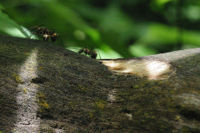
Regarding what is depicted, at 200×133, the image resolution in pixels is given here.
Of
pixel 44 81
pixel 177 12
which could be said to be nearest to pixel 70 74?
pixel 44 81

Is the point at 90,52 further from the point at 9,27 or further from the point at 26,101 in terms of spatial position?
the point at 26,101

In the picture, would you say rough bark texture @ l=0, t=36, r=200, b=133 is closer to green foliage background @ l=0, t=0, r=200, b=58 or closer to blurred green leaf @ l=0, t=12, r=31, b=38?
blurred green leaf @ l=0, t=12, r=31, b=38

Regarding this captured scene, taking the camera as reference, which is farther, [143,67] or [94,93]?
[143,67]

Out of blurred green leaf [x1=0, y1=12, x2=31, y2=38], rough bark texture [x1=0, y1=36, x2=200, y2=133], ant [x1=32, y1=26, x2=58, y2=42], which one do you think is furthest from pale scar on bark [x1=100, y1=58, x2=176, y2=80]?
blurred green leaf [x1=0, y1=12, x2=31, y2=38]

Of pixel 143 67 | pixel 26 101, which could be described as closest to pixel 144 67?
pixel 143 67

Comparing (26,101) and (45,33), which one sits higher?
(45,33)

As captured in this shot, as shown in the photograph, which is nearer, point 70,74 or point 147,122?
point 147,122

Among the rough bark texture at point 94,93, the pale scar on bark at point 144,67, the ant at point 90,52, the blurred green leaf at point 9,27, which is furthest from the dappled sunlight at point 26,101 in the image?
the ant at point 90,52

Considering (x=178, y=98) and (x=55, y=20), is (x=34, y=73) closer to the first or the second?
(x=178, y=98)
